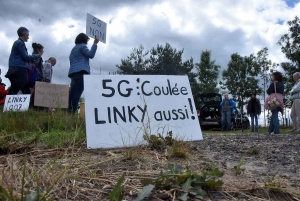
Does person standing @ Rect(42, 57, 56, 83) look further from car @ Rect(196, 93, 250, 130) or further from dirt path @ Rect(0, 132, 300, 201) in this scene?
car @ Rect(196, 93, 250, 130)

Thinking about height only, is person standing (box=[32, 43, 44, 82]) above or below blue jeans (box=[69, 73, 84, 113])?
above

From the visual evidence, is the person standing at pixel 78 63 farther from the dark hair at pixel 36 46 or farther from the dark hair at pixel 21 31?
the dark hair at pixel 36 46

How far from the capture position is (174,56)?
41781 millimetres

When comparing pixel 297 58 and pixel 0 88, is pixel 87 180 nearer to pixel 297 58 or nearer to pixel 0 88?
pixel 0 88

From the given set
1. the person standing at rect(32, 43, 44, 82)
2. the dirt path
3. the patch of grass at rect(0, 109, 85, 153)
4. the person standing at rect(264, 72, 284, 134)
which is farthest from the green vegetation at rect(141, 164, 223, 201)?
the person standing at rect(32, 43, 44, 82)

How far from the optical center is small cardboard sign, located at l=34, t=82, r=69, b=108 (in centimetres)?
635

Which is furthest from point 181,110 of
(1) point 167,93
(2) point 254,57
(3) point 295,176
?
(2) point 254,57

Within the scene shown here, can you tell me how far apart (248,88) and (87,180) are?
3104 cm

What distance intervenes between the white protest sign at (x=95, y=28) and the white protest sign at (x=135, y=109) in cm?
165

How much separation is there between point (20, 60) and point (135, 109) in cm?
425

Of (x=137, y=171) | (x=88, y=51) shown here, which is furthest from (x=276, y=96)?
(x=137, y=171)

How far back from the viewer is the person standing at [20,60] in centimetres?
646

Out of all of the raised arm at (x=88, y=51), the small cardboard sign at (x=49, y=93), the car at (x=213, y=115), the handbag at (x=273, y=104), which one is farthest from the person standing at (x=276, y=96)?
the car at (x=213, y=115)

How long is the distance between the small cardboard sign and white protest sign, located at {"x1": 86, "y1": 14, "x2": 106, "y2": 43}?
168cm
